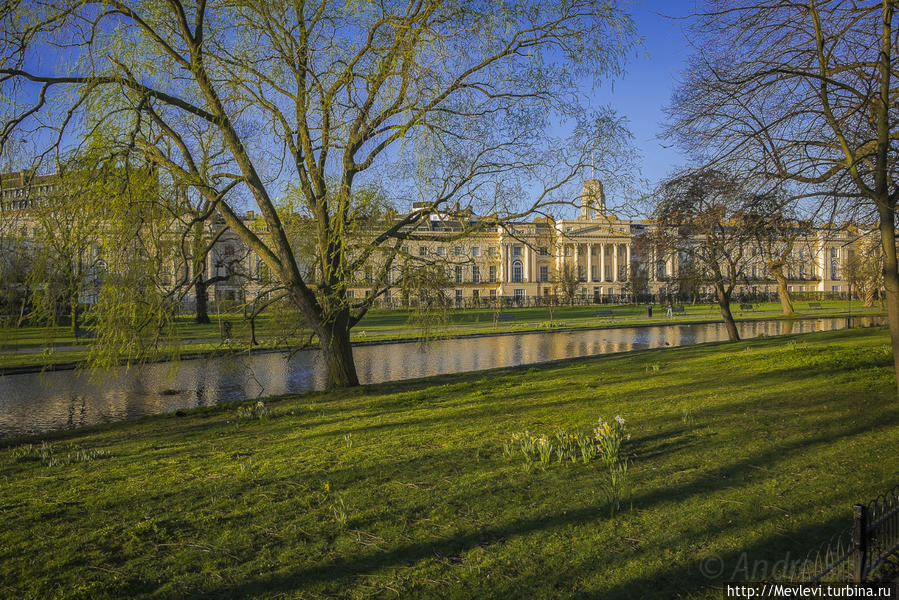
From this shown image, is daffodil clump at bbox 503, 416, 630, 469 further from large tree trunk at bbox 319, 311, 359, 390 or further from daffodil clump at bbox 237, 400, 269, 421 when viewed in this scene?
large tree trunk at bbox 319, 311, 359, 390

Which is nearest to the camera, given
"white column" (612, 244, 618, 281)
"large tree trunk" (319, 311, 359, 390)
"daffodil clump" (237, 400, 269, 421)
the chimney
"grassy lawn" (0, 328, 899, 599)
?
"grassy lawn" (0, 328, 899, 599)

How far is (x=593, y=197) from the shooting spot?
8.70 metres

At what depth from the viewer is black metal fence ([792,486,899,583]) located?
284 cm

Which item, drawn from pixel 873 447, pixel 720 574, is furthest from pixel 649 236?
pixel 720 574

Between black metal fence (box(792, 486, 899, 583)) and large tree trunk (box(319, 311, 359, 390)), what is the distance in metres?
8.02

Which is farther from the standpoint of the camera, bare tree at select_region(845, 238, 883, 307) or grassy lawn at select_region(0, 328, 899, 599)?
bare tree at select_region(845, 238, 883, 307)

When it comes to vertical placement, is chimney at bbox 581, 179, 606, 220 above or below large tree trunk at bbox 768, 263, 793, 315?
above

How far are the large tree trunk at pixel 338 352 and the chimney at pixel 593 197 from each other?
4.54m

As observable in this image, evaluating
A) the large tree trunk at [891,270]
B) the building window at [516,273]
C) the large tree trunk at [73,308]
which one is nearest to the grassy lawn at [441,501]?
the large tree trunk at [891,270]

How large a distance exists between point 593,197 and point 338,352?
522 centimetres

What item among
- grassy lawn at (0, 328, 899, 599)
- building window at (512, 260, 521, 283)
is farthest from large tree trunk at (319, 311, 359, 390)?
A: building window at (512, 260, 521, 283)

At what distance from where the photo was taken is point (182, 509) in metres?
4.36

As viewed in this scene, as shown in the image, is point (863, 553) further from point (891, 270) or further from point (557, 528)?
point (891, 270)

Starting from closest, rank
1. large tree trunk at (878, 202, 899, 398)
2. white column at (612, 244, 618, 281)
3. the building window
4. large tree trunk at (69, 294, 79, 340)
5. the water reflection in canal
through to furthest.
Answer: large tree trunk at (878, 202, 899, 398) < large tree trunk at (69, 294, 79, 340) < the water reflection in canal < white column at (612, 244, 618, 281) < the building window
